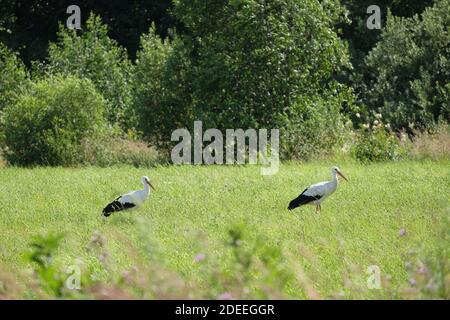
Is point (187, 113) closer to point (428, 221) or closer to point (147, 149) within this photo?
point (147, 149)

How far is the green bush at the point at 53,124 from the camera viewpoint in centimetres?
2355

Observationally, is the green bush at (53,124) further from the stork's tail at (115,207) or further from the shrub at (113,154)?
the stork's tail at (115,207)

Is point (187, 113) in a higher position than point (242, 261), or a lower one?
lower

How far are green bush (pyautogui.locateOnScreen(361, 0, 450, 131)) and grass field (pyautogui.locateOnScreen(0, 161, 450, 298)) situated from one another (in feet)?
27.8

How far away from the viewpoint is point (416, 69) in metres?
30.2

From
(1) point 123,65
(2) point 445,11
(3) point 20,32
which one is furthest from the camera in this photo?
(3) point 20,32

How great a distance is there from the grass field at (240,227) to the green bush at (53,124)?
212cm

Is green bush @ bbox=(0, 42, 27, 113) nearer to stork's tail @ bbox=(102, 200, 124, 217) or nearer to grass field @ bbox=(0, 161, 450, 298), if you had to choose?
grass field @ bbox=(0, 161, 450, 298)

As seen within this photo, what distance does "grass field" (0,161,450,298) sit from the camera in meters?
7.16

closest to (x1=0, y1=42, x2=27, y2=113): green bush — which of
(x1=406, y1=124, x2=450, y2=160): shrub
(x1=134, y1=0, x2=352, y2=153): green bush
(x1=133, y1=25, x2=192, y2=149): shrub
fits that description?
(x1=133, y1=25, x2=192, y2=149): shrub

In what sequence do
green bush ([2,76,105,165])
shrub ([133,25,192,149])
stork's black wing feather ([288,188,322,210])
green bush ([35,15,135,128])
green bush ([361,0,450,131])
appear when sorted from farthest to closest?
1. green bush ([35,15,135,128])
2. green bush ([361,0,450,131])
3. shrub ([133,25,192,149])
4. green bush ([2,76,105,165])
5. stork's black wing feather ([288,188,322,210])

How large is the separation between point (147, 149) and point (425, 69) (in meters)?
9.49
